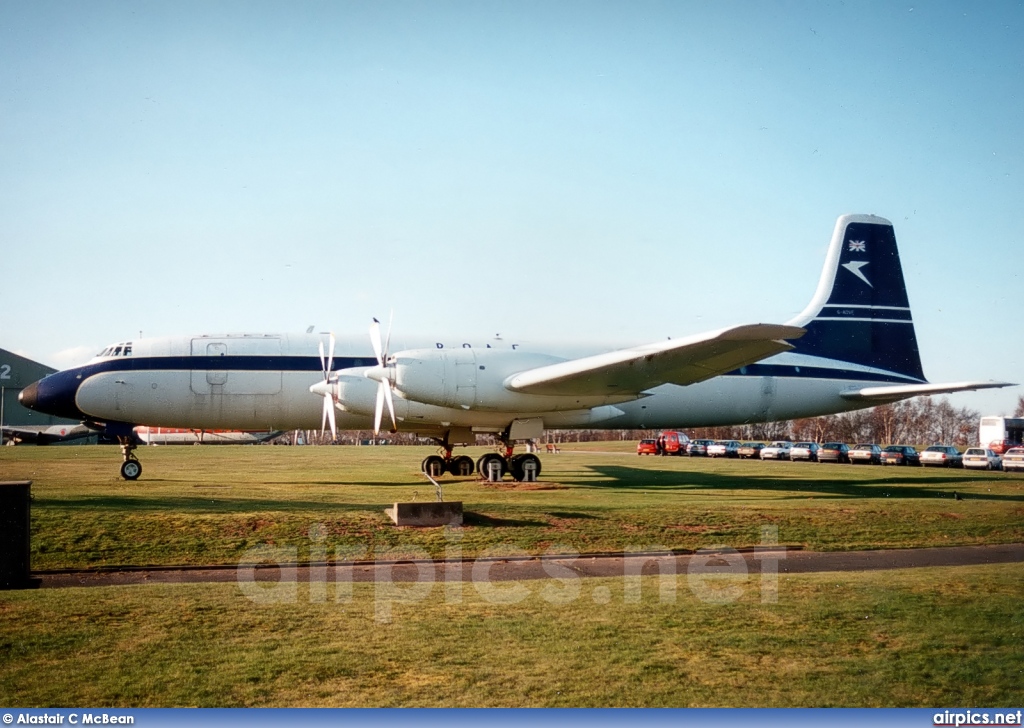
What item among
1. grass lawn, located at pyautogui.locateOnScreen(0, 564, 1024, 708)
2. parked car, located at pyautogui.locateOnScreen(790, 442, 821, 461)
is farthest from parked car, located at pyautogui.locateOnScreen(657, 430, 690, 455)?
grass lawn, located at pyautogui.locateOnScreen(0, 564, 1024, 708)

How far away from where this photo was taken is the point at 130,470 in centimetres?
2623

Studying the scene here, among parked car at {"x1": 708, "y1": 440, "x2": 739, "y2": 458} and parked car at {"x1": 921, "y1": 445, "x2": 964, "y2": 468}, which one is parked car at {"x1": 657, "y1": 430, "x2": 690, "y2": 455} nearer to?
parked car at {"x1": 708, "y1": 440, "x2": 739, "y2": 458}

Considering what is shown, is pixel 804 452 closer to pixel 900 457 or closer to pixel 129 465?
pixel 900 457

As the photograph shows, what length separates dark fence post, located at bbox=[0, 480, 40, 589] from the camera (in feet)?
36.1

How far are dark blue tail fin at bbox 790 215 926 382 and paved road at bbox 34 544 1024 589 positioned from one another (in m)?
17.5

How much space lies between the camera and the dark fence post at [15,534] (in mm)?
10992

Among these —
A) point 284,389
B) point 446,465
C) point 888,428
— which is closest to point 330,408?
point 284,389

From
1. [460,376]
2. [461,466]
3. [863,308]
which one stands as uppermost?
[863,308]

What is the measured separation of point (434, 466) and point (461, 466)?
42.5 inches

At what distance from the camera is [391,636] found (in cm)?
912

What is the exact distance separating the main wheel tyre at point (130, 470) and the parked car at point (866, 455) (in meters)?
Result: 43.3

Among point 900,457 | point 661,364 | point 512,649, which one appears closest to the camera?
point 512,649

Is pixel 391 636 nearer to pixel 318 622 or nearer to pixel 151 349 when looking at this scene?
pixel 318 622

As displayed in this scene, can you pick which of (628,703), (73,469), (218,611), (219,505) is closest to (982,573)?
(628,703)
